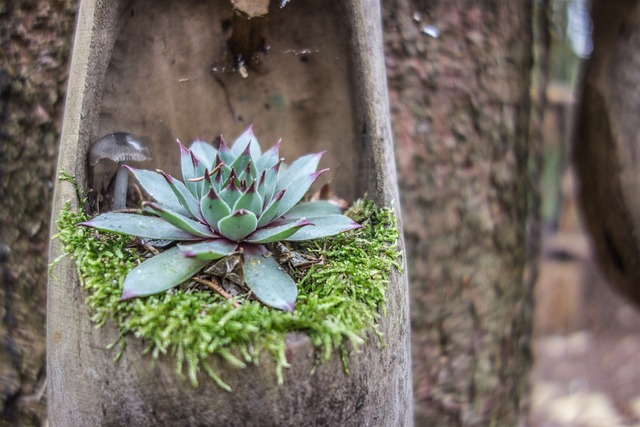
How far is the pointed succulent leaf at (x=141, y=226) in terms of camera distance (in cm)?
62

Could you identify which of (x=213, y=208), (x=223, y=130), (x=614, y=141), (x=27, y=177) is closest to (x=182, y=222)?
(x=213, y=208)

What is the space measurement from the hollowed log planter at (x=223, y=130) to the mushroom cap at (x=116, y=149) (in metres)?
0.02

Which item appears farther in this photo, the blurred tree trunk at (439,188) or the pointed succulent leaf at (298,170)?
the blurred tree trunk at (439,188)

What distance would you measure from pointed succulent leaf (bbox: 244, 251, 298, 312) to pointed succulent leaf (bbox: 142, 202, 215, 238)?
0.05 m

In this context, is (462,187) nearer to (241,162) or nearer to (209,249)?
(241,162)

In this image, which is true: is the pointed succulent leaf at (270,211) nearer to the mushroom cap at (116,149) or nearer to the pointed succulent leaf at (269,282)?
the pointed succulent leaf at (269,282)

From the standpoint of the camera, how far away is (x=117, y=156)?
682 millimetres

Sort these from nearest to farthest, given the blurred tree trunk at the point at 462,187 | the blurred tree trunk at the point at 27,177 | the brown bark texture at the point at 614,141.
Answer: the blurred tree trunk at the point at 27,177 → the blurred tree trunk at the point at 462,187 → the brown bark texture at the point at 614,141

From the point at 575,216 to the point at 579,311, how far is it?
2.02 feet

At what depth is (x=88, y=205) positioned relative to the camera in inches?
27.9

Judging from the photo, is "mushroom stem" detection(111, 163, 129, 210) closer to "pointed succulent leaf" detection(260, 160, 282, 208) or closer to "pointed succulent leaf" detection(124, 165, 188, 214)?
"pointed succulent leaf" detection(124, 165, 188, 214)

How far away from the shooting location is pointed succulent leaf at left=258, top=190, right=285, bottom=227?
2.05 feet

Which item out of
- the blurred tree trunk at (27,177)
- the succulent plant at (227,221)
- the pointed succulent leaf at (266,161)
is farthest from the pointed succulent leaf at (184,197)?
the blurred tree trunk at (27,177)

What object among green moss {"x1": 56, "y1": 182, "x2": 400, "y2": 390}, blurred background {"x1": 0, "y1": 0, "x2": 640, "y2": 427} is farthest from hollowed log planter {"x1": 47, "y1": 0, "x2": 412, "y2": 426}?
blurred background {"x1": 0, "y1": 0, "x2": 640, "y2": 427}
